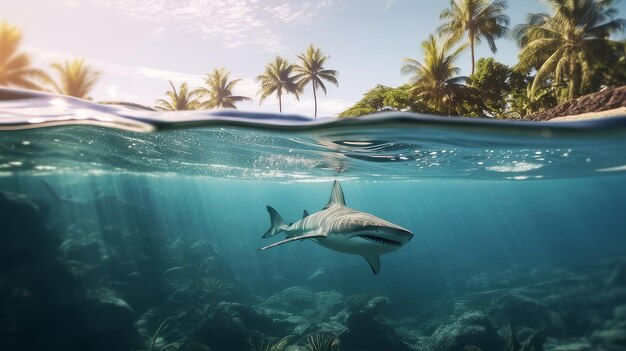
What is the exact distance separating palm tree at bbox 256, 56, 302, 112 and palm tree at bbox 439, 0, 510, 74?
80.9 ft

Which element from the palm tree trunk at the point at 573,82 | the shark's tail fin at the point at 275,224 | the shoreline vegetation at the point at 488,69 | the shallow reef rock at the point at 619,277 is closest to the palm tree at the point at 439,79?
the shoreline vegetation at the point at 488,69

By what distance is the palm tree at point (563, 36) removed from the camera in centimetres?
2103

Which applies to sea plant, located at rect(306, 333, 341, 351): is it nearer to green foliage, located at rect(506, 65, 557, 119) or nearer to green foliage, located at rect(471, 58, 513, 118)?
green foliage, located at rect(506, 65, 557, 119)

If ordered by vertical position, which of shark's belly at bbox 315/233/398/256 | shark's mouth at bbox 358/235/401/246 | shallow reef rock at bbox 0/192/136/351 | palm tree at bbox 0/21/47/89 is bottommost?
shallow reef rock at bbox 0/192/136/351

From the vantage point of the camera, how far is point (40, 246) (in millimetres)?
13156

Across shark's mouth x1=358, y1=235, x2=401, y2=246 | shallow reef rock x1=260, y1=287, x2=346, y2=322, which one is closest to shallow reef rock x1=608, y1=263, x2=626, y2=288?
shallow reef rock x1=260, y1=287, x2=346, y2=322

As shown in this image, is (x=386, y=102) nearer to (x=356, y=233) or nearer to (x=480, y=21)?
(x=480, y=21)

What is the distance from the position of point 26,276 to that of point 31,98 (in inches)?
279

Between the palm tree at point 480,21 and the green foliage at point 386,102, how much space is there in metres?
6.74

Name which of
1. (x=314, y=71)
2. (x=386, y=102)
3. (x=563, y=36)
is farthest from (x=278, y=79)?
(x=563, y=36)

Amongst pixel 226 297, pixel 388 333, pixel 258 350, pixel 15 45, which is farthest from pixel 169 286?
pixel 15 45

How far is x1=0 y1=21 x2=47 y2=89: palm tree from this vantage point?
19422mm

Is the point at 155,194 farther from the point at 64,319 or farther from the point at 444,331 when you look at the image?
the point at 444,331

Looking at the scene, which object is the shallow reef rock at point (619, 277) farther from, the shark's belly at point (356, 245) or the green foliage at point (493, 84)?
the shark's belly at point (356, 245)
